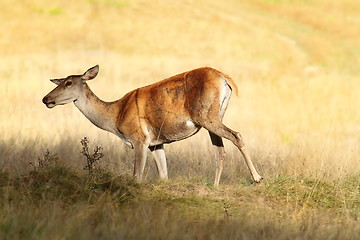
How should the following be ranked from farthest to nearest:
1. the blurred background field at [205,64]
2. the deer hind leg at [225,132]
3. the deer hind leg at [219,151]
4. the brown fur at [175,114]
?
the blurred background field at [205,64]
the deer hind leg at [219,151]
the brown fur at [175,114]
the deer hind leg at [225,132]

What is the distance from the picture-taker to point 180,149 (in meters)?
13.6

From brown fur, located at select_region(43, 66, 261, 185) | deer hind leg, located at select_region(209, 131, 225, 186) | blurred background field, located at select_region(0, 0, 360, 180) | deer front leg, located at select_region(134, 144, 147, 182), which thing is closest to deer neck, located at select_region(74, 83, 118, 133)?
brown fur, located at select_region(43, 66, 261, 185)

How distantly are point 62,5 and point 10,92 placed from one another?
106 ft

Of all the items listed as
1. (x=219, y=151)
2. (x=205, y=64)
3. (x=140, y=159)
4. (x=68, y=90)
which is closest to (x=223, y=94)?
(x=219, y=151)

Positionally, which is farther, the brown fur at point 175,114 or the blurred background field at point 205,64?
the blurred background field at point 205,64

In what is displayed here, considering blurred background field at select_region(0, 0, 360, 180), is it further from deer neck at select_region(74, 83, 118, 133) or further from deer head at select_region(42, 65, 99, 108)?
deer head at select_region(42, 65, 99, 108)

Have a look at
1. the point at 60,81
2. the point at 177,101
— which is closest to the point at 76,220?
the point at 177,101

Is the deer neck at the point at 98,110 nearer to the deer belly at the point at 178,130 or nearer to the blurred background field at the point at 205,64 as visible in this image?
the blurred background field at the point at 205,64

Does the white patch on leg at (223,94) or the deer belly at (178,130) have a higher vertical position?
the white patch on leg at (223,94)

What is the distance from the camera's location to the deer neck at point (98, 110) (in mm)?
11133

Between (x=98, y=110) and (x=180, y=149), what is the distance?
9.01 ft

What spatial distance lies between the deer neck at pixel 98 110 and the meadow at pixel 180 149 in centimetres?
67

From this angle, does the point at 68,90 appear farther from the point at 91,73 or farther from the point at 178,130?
the point at 178,130

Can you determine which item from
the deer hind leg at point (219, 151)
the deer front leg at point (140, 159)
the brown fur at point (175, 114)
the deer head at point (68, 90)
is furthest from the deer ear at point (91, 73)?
the deer hind leg at point (219, 151)
